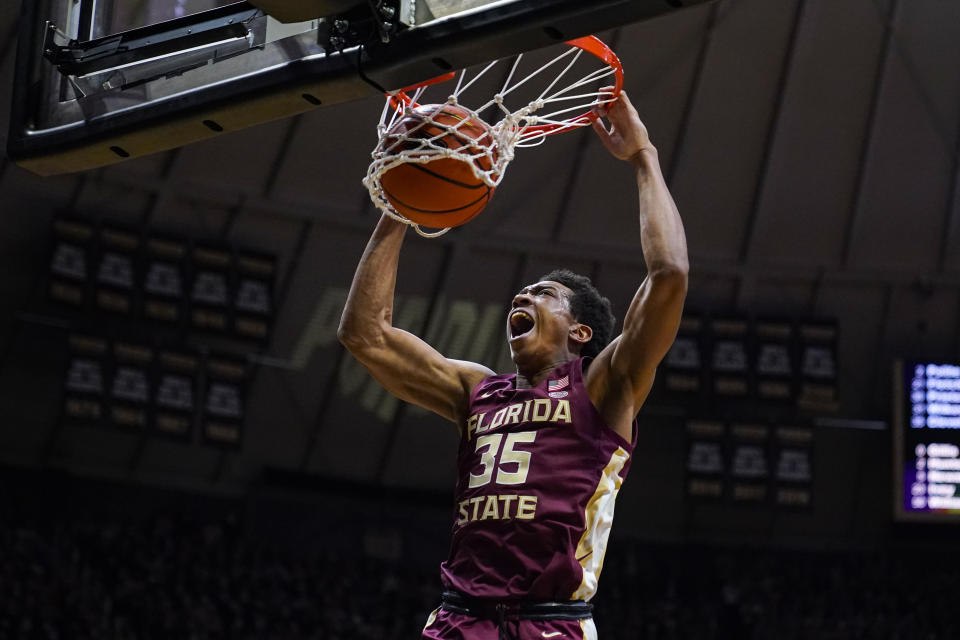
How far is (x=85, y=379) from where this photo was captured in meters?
11.6

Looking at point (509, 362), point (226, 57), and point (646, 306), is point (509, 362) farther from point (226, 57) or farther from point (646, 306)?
point (226, 57)

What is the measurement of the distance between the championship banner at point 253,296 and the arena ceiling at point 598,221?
0.35m

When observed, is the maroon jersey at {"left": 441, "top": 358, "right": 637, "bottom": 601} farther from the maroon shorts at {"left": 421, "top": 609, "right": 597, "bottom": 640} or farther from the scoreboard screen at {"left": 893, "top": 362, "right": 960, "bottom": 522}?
the scoreboard screen at {"left": 893, "top": 362, "right": 960, "bottom": 522}

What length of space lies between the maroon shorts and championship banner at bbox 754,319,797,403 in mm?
10500

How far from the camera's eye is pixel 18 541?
12.0 m

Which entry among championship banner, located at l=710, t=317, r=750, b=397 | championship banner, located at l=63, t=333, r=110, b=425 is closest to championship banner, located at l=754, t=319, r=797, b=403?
championship banner, located at l=710, t=317, r=750, b=397

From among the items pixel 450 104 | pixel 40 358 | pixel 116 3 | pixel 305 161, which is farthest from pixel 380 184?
pixel 40 358

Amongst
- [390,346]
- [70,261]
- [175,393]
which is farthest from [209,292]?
[390,346]

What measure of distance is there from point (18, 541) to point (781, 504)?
315 inches

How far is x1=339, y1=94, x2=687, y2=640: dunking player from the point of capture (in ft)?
11.2

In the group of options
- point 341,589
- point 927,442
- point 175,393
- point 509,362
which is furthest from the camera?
point 509,362

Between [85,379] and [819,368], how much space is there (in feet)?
25.7

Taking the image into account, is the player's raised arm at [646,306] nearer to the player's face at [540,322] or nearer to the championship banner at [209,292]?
the player's face at [540,322]

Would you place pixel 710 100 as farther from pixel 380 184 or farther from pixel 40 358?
pixel 380 184
